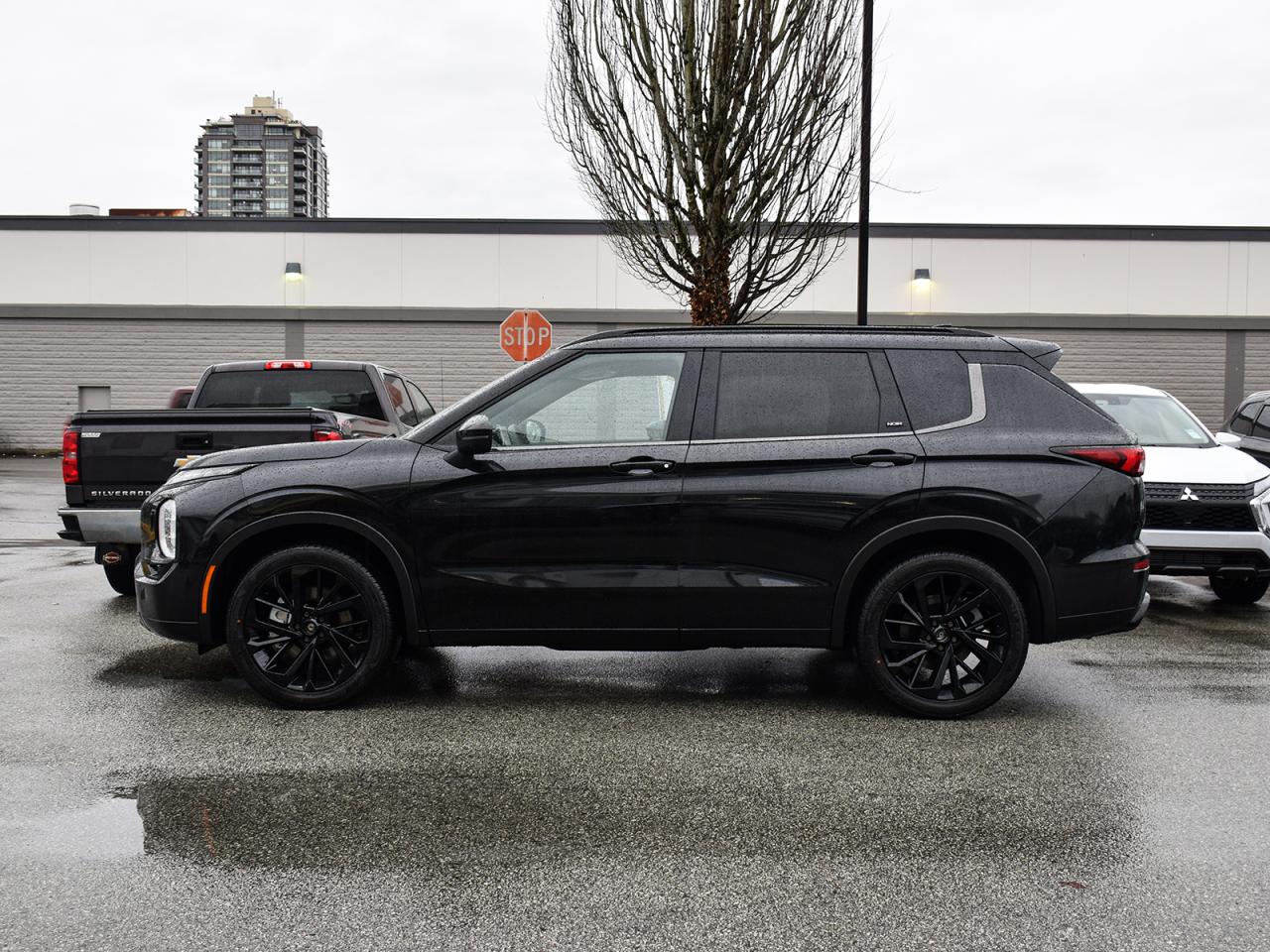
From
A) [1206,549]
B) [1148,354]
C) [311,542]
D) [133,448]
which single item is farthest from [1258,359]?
[311,542]

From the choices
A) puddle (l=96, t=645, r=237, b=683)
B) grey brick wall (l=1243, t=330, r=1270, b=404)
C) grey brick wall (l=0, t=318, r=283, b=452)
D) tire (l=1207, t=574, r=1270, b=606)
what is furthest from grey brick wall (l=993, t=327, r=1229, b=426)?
puddle (l=96, t=645, r=237, b=683)

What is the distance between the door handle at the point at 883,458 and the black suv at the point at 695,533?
1cm

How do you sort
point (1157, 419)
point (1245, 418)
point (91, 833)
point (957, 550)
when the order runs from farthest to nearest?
1. point (1245, 418)
2. point (1157, 419)
3. point (957, 550)
4. point (91, 833)

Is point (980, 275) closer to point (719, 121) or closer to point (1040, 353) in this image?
point (719, 121)

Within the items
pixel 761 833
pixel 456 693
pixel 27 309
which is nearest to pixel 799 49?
pixel 456 693

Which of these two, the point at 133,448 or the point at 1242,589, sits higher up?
the point at 133,448

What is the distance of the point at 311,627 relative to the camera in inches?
209

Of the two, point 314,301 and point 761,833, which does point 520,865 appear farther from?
point 314,301

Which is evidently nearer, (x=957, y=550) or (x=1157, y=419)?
(x=957, y=550)

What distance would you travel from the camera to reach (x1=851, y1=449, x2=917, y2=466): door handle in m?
5.23

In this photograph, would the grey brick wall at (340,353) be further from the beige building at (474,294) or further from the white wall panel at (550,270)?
the white wall panel at (550,270)

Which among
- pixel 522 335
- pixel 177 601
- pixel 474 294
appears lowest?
pixel 177 601

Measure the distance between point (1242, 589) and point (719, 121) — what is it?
8.17 metres

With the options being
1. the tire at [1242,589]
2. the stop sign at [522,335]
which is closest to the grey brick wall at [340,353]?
the stop sign at [522,335]
